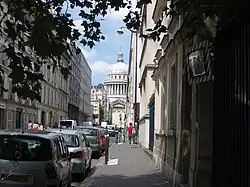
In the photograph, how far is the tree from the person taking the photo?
8727 millimetres

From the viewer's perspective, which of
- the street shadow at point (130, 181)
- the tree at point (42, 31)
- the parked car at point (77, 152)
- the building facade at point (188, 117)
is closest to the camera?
the tree at point (42, 31)

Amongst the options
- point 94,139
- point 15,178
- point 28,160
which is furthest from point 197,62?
point 94,139

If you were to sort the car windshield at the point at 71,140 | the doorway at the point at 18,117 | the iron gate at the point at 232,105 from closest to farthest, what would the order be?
the iron gate at the point at 232,105 < the car windshield at the point at 71,140 < the doorway at the point at 18,117

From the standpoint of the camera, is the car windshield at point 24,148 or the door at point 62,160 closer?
the car windshield at point 24,148

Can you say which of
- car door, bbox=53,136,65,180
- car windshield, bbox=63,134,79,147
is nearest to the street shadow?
car windshield, bbox=63,134,79,147

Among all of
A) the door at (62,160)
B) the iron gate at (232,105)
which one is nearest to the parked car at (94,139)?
the door at (62,160)

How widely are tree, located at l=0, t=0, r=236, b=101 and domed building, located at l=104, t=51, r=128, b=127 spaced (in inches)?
5317

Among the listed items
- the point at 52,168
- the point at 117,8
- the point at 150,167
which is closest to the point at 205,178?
the point at 52,168

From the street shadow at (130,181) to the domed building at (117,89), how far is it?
128 metres

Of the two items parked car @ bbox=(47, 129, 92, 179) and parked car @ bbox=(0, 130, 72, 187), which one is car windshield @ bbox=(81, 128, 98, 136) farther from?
parked car @ bbox=(0, 130, 72, 187)

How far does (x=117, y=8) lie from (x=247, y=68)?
340 centimetres

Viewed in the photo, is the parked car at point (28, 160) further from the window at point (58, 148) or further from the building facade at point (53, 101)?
the building facade at point (53, 101)

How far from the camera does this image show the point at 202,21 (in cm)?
870

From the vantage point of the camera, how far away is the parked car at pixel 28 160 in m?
9.30
